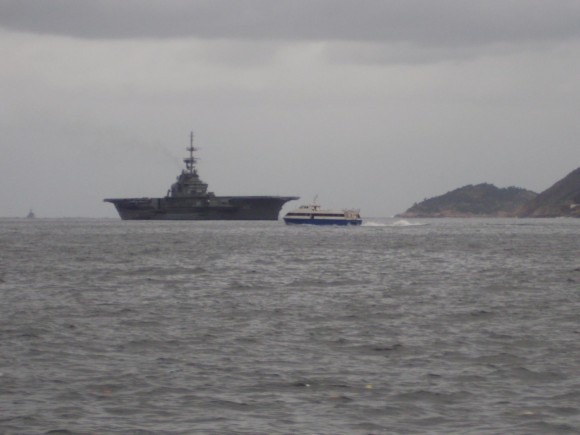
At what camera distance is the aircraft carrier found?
171 metres

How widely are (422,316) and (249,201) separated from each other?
146 meters

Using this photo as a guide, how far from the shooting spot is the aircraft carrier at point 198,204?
17075 cm

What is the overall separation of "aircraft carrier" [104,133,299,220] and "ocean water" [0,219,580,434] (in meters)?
134

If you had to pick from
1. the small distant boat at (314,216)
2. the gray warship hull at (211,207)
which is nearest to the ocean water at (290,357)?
the small distant boat at (314,216)

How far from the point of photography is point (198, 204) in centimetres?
17175

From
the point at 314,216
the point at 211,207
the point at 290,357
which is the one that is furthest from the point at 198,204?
the point at 290,357

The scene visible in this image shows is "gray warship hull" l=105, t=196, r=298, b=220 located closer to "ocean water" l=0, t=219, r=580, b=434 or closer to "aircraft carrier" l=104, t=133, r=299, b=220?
"aircraft carrier" l=104, t=133, r=299, b=220

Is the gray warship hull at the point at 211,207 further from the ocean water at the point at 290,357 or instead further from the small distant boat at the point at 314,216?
the ocean water at the point at 290,357

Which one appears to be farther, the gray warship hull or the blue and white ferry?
the gray warship hull

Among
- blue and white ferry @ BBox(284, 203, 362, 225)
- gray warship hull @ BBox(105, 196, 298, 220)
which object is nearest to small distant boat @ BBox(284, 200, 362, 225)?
blue and white ferry @ BBox(284, 203, 362, 225)

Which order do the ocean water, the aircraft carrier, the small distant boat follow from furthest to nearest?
1. the aircraft carrier
2. the small distant boat
3. the ocean water

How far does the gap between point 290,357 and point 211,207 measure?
15392cm

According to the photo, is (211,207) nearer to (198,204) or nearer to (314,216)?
(198,204)

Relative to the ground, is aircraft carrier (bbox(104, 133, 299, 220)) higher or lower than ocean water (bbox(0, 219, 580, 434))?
higher
